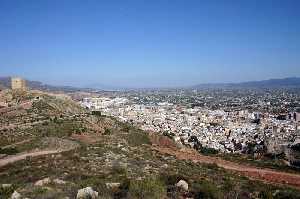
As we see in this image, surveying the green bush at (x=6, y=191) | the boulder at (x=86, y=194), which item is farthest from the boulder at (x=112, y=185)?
the green bush at (x=6, y=191)

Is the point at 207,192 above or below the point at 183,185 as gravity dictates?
above

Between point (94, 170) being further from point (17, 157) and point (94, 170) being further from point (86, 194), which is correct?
point (17, 157)

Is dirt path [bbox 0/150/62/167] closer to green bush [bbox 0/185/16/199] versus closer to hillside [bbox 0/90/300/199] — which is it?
hillside [bbox 0/90/300/199]

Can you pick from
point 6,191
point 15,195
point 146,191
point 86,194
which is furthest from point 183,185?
point 6,191

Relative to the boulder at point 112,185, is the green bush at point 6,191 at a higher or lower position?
higher

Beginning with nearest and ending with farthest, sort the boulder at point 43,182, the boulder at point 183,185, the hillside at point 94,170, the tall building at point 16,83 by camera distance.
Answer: the hillside at point 94,170 → the boulder at point 43,182 → the boulder at point 183,185 → the tall building at point 16,83

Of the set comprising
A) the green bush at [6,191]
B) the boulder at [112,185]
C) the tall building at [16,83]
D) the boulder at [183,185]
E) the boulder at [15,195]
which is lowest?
the boulder at [183,185]

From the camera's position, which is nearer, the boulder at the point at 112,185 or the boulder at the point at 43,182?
the boulder at the point at 112,185

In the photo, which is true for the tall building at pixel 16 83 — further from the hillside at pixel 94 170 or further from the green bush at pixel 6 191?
the green bush at pixel 6 191

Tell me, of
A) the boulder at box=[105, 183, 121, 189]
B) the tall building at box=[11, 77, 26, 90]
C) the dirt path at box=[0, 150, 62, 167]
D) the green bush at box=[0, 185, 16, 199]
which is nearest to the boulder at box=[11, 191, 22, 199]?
the green bush at box=[0, 185, 16, 199]

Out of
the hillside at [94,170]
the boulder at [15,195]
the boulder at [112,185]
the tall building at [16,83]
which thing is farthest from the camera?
the tall building at [16,83]
